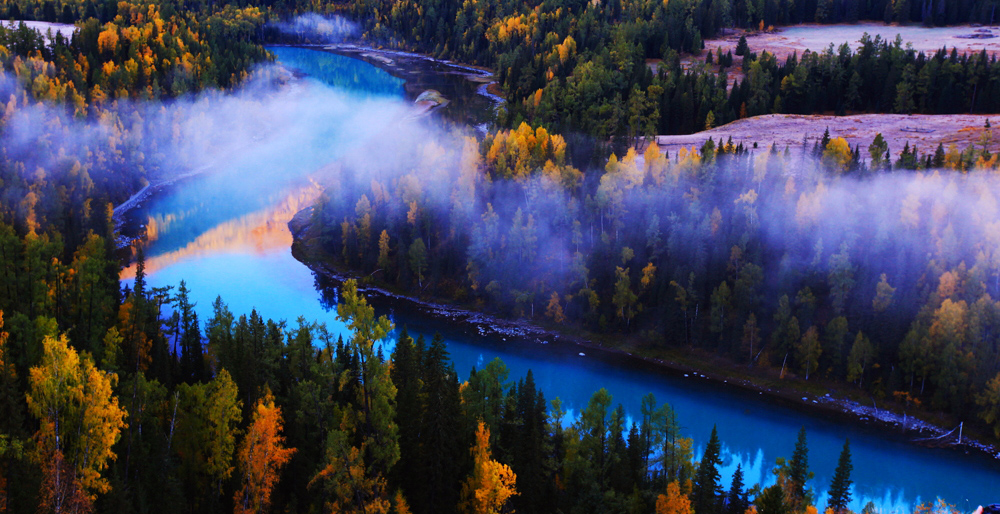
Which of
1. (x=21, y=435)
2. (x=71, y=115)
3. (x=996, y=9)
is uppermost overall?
(x=996, y=9)

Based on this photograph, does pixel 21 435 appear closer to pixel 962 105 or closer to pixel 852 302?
pixel 852 302

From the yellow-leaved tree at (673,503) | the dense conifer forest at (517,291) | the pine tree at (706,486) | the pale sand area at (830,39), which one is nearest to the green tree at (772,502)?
the dense conifer forest at (517,291)

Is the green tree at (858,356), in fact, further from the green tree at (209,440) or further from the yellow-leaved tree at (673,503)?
the green tree at (209,440)

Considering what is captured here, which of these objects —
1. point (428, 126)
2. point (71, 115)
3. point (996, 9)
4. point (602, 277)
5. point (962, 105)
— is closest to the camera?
point (602, 277)

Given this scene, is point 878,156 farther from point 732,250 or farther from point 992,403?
point 992,403

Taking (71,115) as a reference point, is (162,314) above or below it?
below

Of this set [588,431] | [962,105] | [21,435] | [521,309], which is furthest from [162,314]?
[962,105]
